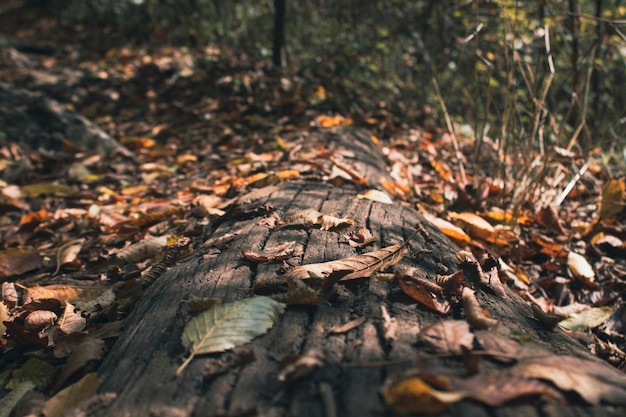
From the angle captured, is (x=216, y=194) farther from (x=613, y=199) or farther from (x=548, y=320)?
(x=613, y=199)

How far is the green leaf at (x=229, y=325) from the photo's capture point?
111cm

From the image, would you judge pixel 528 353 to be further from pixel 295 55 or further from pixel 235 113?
pixel 295 55

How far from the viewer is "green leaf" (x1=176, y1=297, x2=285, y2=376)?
43.6 inches

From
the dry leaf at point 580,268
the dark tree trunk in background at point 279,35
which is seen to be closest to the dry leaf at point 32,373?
the dry leaf at point 580,268

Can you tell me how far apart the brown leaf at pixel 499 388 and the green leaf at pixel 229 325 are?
1.42 ft

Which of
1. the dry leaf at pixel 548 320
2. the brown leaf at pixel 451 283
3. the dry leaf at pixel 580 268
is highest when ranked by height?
the brown leaf at pixel 451 283

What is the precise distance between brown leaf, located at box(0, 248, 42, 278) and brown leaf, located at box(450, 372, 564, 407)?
177 cm

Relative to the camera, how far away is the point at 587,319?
1.97 metres

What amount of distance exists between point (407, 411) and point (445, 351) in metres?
0.21

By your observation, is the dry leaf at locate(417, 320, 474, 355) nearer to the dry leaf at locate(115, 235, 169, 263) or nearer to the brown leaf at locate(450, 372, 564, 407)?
the brown leaf at locate(450, 372, 564, 407)

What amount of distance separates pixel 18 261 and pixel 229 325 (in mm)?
1336

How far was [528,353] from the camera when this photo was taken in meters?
1.03

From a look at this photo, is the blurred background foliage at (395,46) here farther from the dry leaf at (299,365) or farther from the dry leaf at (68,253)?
the dry leaf at (299,365)

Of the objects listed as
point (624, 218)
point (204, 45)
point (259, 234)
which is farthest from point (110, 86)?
point (624, 218)
